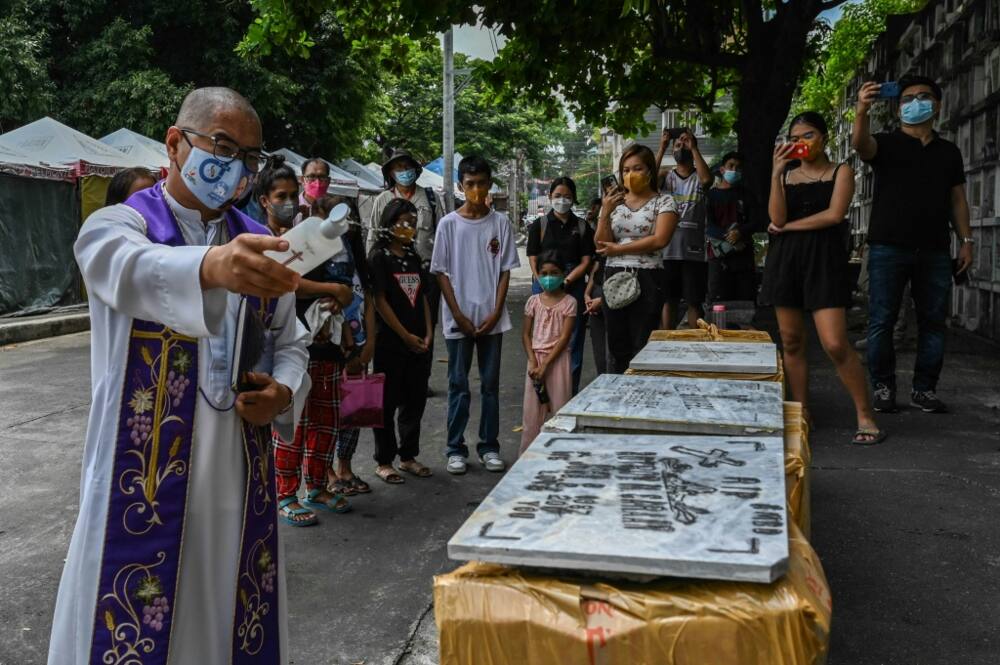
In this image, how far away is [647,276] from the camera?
18.2 ft

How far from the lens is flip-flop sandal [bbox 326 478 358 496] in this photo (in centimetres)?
477

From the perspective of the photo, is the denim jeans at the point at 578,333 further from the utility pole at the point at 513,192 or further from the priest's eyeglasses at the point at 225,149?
the utility pole at the point at 513,192

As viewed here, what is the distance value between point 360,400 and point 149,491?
2582 mm

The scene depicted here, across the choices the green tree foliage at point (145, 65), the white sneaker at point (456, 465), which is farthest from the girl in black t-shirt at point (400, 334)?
the green tree foliage at point (145, 65)

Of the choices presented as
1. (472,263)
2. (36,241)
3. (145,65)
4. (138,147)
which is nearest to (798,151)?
(472,263)

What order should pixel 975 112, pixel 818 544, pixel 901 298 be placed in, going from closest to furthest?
pixel 818 544
pixel 901 298
pixel 975 112

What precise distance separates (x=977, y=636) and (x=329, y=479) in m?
3.09

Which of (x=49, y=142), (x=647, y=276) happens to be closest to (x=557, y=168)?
(x=49, y=142)

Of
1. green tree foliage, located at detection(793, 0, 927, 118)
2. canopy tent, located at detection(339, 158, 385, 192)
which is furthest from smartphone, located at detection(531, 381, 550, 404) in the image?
canopy tent, located at detection(339, 158, 385, 192)

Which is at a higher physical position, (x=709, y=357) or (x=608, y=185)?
(x=608, y=185)

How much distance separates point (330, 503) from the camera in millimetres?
4539

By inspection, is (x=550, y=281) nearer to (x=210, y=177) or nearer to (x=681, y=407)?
(x=681, y=407)

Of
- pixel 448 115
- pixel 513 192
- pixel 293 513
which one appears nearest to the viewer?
pixel 293 513

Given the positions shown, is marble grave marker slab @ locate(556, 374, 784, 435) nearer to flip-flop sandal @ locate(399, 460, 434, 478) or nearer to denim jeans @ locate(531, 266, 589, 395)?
flip-flop sandal @ locate(399, 460, 434, 478)
